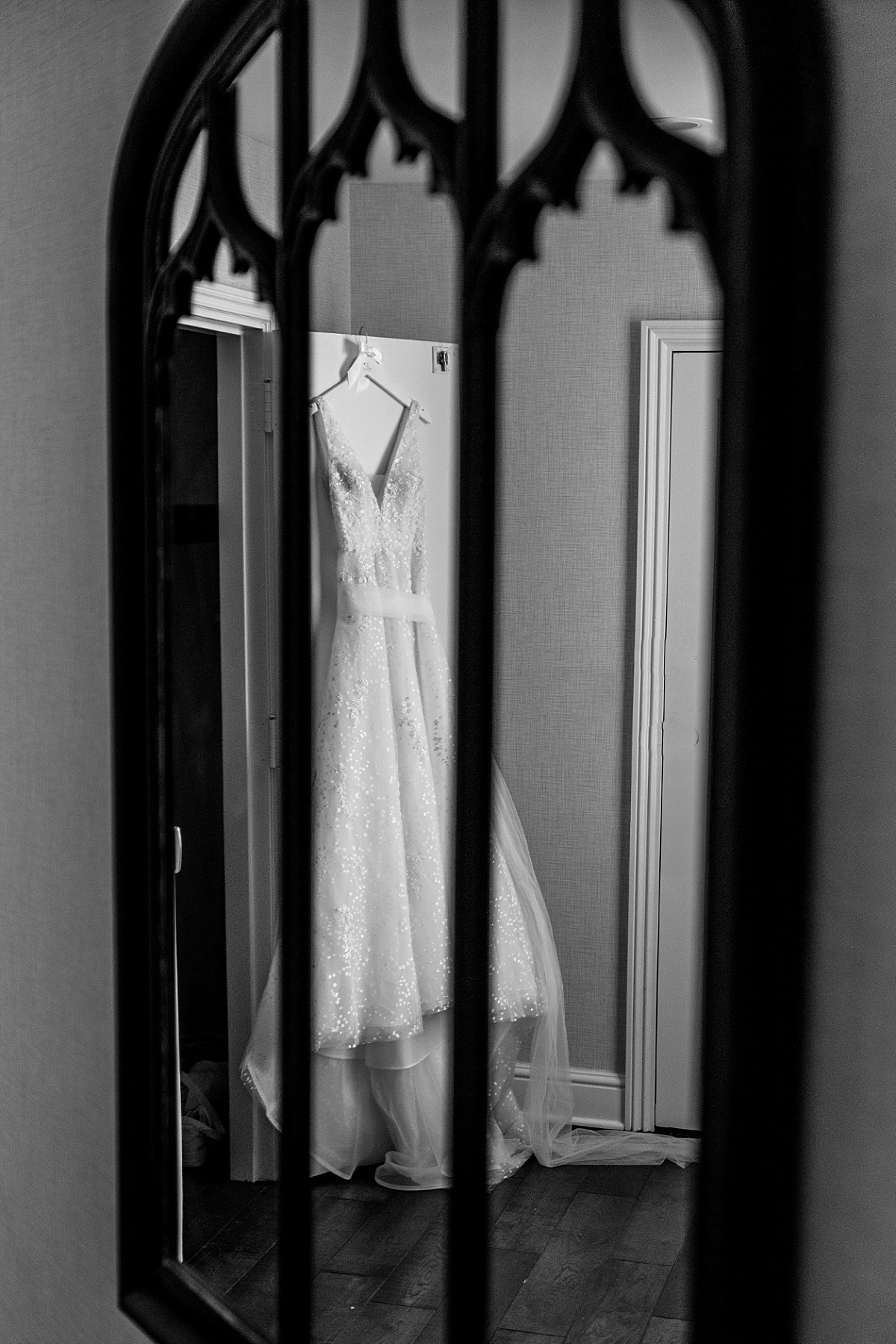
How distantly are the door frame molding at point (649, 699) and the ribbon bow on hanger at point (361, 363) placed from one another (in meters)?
0.63

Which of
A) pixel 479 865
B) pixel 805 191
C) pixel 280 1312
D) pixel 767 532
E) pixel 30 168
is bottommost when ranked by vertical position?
pixel 280 1312

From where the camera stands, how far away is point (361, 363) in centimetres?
253

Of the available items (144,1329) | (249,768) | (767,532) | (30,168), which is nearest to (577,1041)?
(249,768)

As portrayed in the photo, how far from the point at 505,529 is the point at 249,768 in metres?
0.87

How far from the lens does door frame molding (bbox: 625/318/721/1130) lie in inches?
109

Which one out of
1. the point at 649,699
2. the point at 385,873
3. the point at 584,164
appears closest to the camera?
the point at 584,164

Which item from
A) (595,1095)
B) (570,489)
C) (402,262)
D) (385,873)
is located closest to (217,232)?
(385,873)

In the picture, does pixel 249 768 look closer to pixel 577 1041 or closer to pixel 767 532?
pixel 577 1041

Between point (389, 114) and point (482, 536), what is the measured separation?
266 millimetres

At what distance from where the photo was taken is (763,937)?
0.56 m

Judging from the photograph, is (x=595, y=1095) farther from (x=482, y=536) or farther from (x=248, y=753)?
(x=482, y=536)

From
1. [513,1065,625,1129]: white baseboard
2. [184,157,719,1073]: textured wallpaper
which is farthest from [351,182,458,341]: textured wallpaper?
[513,1065,625,1129]: white baseboard

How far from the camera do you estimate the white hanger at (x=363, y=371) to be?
252cm

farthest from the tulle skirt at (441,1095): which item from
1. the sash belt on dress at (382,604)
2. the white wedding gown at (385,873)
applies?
the sash belt on dress at (382,604)
